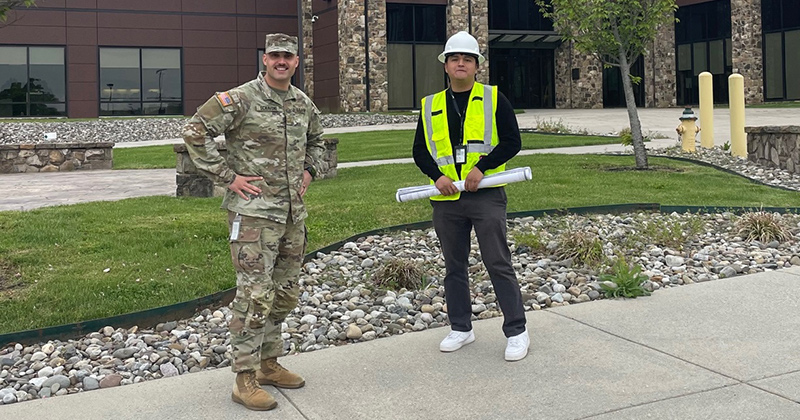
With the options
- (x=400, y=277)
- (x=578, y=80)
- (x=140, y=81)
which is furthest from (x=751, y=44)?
(x=400, y=277)

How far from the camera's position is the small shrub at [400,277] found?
6.82 metres

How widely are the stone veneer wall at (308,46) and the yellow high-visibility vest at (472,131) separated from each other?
3307 cm

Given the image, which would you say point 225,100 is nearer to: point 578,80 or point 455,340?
point 455,340

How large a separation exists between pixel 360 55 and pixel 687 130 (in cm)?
2033

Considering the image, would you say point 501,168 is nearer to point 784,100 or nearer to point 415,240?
point 415,240

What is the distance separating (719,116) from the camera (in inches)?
1073

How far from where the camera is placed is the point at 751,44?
120 feet

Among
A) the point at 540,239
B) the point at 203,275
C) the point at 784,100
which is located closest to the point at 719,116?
the point at 784,100

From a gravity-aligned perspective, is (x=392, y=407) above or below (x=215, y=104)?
below

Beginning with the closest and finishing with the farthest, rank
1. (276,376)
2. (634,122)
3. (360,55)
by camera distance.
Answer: (276,376), (634,122), (360,55)

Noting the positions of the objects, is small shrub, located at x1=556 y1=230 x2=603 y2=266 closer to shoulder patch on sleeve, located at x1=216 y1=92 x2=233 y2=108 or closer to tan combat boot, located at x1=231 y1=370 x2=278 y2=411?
tan combat boot, located at x1=231 y1=370 x2=278 y2=411

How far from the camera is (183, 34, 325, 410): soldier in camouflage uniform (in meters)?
4.22

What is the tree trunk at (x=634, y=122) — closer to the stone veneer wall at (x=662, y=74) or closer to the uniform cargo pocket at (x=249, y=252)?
the uniform cargo pocket at (x=249, y=252)

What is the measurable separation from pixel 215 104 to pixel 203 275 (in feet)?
10.2
